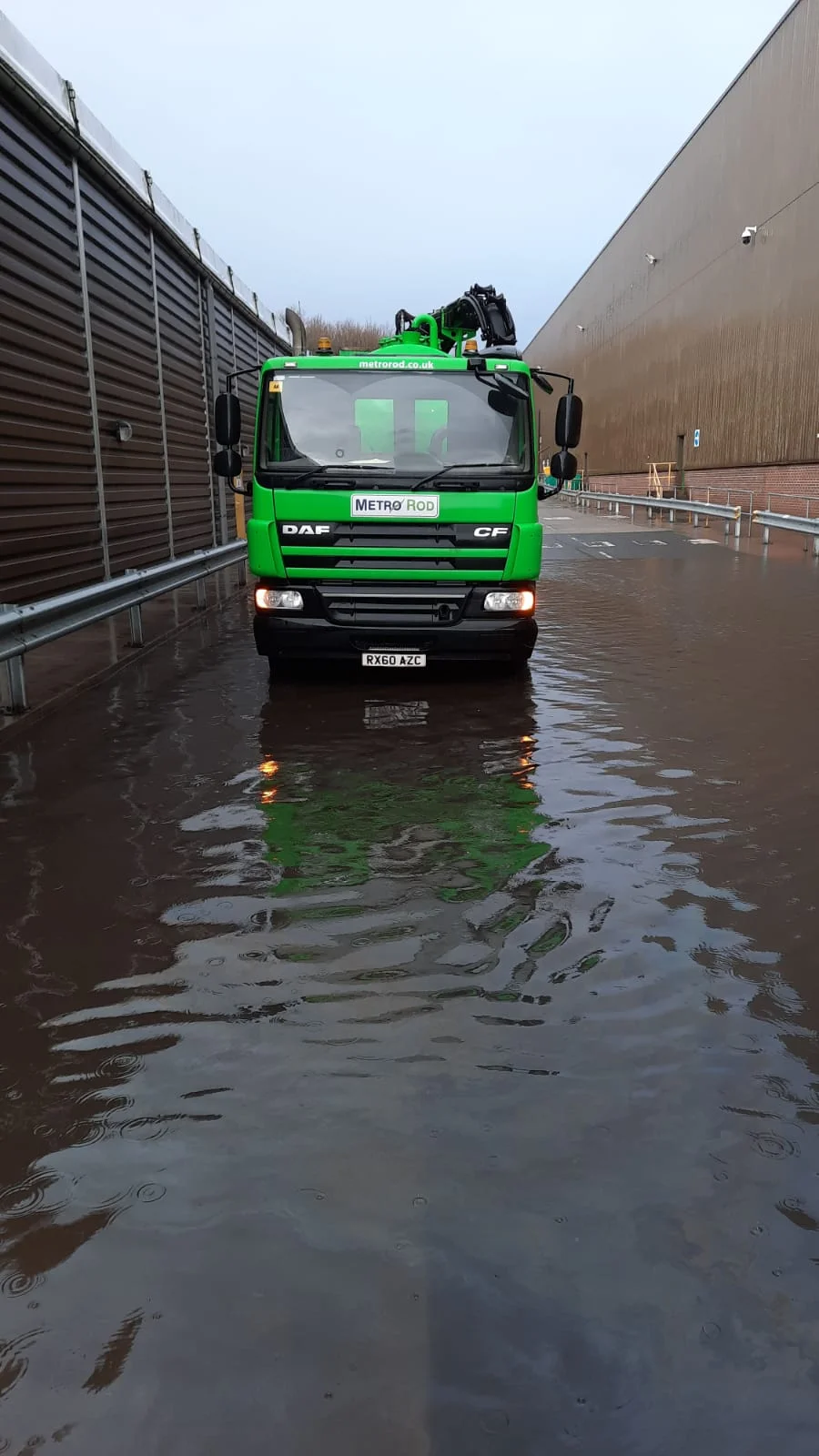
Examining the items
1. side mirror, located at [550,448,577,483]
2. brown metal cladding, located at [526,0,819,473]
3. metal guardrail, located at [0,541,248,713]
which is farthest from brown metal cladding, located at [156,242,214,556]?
brown metal cladding, located at [526,0,819,473]

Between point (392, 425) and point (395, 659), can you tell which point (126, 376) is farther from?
point (395, 659)

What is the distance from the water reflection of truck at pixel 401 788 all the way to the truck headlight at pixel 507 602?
2.26 ft

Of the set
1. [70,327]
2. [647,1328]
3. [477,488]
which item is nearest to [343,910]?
[647,1328]

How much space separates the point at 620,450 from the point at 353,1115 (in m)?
55.1

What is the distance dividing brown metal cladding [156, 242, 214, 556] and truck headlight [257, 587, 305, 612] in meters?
6.10

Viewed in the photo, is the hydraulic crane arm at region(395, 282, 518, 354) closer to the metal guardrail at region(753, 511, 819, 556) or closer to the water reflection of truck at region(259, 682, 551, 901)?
the water reflection of truck at region(259, 682, 551, 901)

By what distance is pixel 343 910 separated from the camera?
412 centimetres

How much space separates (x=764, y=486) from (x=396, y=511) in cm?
2773

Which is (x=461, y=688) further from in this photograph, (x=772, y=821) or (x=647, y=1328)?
(x=647, y=1328)

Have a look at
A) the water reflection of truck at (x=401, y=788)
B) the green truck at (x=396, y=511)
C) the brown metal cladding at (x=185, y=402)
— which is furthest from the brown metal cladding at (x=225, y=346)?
the water reflection of truck at (x=401, y=788)

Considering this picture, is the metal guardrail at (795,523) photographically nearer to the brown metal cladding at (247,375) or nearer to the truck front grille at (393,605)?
the brown metal cladding at (247,375)

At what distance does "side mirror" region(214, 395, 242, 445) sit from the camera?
8.70 m

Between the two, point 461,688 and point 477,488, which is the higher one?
point 477,488

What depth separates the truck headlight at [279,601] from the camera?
26.2 ft
